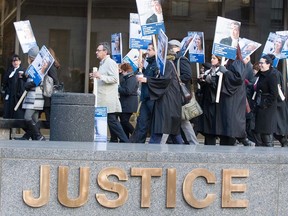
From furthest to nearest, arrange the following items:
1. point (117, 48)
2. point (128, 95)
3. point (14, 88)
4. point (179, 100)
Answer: point (14, 88), point (117, 48), point (128, 95), point (179, 100)

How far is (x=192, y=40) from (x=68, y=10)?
564cm

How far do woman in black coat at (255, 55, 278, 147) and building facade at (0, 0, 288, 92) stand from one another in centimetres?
549

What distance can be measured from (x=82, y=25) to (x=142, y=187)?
10739mm

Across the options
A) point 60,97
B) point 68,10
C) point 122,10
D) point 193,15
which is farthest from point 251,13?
point 60,97

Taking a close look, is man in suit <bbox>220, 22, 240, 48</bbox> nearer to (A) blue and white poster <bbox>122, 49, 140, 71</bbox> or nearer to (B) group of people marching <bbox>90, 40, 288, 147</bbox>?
(B) group of people marching <bbox>90, 40, 288, 147</bbox>

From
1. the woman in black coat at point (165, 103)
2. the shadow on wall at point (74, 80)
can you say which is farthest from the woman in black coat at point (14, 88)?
the woman in black coat at point (165, 103)

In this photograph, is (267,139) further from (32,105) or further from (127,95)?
(32,105)

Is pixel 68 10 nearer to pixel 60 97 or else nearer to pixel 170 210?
pixel 60 97

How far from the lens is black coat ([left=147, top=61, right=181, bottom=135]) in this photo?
32.0ft

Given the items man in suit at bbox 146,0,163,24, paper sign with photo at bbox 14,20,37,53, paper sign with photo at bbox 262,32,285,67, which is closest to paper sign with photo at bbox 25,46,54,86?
man in suit at bbox 146,0,163,24

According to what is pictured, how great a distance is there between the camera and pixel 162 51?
9.53 metres

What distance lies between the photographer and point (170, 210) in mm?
7078

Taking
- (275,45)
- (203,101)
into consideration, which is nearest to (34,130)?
(203,101)

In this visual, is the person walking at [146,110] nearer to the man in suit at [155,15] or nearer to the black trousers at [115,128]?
the man in suit at [155,15]
